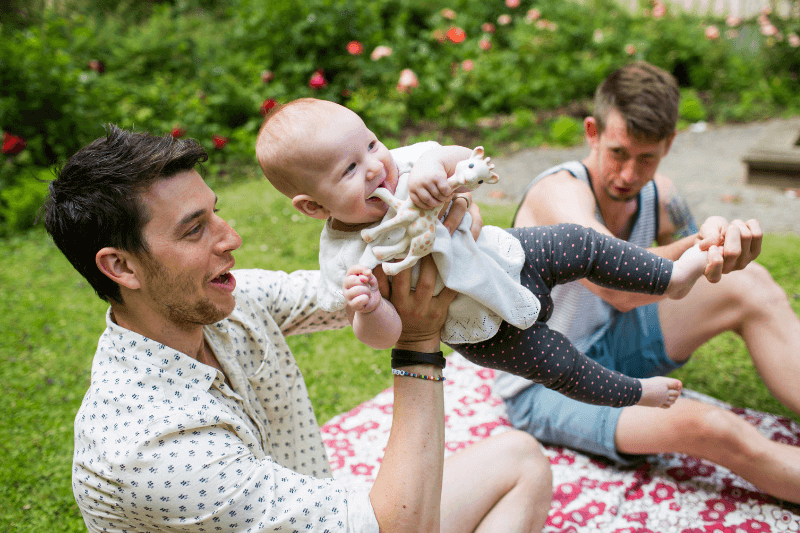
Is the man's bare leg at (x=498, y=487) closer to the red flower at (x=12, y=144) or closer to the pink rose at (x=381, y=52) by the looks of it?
the red flower at (x=12, y=144)

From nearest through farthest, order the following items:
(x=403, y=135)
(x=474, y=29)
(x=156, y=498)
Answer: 1. (x=156, y=498)
2. (x=403, y=135)
3. (x=474, y=29)

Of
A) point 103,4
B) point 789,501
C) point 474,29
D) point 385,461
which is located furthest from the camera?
point 103,4

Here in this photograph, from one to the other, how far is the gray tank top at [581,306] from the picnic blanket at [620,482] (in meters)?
0.31

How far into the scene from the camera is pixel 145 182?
150 cm

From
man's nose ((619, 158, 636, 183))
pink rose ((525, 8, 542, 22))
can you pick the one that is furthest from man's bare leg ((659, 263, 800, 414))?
pink rose ((525, 8, 542, 22))

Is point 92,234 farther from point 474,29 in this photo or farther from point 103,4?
point 103,4

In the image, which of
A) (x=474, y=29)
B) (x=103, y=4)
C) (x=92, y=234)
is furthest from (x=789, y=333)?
(x=103, y=4)

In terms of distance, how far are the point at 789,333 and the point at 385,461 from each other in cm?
173

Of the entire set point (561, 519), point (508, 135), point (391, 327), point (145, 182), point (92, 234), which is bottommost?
point (561, 519)

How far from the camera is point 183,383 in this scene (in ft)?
4.96

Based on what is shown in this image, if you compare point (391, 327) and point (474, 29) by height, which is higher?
point (474, 29)

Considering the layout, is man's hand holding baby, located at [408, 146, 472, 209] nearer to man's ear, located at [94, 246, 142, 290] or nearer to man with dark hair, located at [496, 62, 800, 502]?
man's ear, located at [94, 246, 142, 290]

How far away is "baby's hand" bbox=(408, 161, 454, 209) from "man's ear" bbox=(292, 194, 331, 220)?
0.78 feet

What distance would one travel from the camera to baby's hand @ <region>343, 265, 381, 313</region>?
4.30 ft
